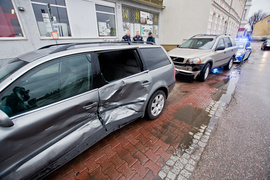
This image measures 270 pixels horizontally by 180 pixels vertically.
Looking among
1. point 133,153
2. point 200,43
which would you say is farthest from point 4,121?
point 200,43

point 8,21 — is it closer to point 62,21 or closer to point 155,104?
point 62,21

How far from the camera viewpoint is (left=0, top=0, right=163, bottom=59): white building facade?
5.23 meters

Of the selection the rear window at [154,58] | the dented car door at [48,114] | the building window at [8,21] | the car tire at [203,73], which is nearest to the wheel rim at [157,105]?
the rear window at [154,58]

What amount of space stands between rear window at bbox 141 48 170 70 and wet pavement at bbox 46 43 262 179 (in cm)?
124

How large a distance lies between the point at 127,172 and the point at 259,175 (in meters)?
1.82

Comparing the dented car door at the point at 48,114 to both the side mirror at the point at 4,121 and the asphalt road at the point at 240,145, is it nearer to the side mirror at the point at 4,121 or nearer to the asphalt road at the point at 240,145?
the side mirror at the point at 4,121

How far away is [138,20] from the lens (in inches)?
402

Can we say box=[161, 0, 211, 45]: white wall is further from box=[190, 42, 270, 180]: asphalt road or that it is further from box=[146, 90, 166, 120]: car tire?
box=[146, 90, 166, 120]: car tire

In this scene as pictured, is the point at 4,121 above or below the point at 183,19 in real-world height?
below

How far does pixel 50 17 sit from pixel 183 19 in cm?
1134

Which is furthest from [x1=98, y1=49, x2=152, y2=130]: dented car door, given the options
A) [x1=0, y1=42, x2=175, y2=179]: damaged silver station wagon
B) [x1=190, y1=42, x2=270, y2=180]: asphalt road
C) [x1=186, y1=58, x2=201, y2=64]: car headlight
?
[x1=186, y1=58, x2=201, y2=64]: car headlight

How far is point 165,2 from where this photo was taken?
12469 millimetres

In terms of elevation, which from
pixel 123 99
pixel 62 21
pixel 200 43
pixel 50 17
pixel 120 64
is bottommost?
pixel 123 99

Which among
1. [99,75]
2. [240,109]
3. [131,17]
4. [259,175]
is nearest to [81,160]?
[99,75]
